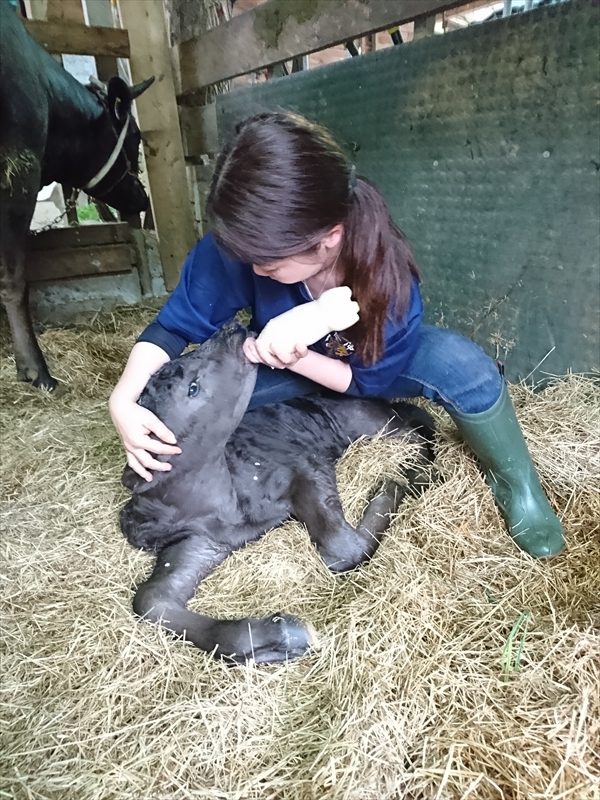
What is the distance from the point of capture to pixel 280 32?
3.97 metres

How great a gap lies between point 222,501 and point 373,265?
1.02 metres

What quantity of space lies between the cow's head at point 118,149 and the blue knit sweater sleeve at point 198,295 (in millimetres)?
3058

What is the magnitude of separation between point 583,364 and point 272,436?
1671 mm

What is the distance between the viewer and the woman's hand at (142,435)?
1.95 metres

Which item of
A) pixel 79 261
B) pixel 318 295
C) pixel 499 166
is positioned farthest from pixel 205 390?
pixel 79 261

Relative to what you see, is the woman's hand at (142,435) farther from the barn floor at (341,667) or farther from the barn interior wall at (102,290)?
the barn interior wall at (102,290)

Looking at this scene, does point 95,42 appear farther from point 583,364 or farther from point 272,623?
point 272,623

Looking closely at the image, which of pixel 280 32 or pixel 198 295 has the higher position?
pixel 280 32

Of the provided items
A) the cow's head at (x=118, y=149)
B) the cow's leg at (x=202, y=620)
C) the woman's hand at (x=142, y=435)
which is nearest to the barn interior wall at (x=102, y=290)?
the cow's head at (x=118, y=149)

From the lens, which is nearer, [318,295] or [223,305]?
[318,295]

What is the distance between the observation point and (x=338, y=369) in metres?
2.28

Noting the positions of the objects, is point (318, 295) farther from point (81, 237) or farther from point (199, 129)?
point (199, 129)

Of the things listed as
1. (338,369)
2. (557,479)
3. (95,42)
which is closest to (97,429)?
(338,369)

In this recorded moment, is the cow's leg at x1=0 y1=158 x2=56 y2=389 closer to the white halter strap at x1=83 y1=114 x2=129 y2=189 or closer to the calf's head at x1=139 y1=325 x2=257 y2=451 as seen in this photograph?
the white halter strap at x1=83 y1=114 x2=129 y2=189
